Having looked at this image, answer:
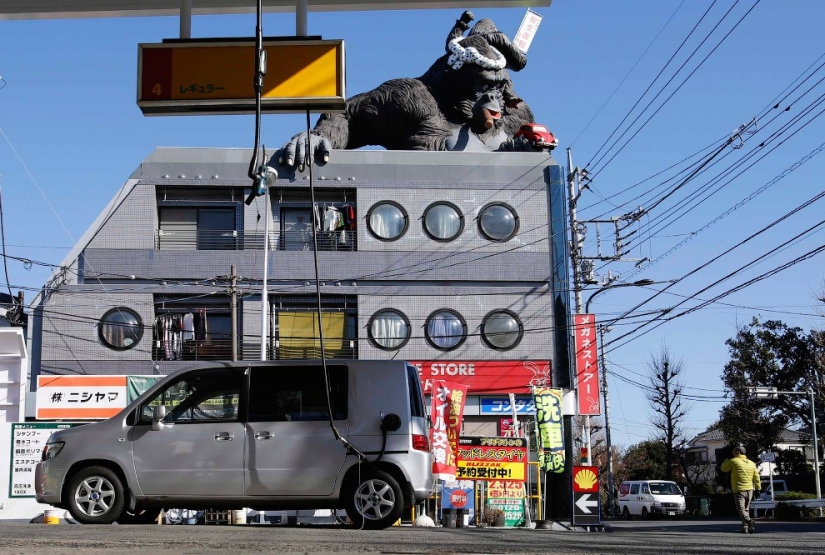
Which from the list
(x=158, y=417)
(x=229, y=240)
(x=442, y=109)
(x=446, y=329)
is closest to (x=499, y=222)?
(x=446, y=329)

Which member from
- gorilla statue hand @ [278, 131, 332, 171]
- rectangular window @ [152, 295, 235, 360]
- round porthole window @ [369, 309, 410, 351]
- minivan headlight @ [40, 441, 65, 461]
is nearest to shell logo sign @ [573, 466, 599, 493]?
round porthole window @ [369, 309, 410, 351]

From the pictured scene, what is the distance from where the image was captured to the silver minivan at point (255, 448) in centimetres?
1222

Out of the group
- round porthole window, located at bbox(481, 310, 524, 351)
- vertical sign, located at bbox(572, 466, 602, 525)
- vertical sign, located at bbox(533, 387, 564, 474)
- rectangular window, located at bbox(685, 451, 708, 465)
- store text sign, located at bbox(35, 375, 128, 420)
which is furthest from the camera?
rectangular window, located at bbox(685, 451, 708, 465)

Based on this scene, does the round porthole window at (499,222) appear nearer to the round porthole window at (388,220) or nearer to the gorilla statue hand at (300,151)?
the round porthole window at (388,220)

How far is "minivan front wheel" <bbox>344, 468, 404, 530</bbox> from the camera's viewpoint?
480 inches

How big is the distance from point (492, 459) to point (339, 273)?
1196cm

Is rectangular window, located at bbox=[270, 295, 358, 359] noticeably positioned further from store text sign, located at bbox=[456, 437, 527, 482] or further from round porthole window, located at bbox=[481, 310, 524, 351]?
store text sign, located at bbox=[456, 437, 527, 482]

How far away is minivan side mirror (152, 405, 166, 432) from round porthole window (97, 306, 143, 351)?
22346 millimetres

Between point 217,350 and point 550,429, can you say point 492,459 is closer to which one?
point 550,429

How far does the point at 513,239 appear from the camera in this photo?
35.5 metres

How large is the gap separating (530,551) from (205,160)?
2794cm

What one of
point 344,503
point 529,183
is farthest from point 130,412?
point 529,183

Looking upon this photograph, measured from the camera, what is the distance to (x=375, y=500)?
40.0 ft

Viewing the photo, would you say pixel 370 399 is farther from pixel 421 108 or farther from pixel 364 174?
pixel 421 108
